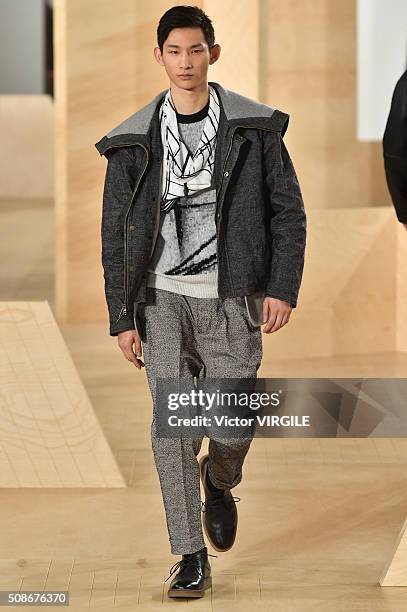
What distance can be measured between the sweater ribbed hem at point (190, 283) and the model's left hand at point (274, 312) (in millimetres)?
102

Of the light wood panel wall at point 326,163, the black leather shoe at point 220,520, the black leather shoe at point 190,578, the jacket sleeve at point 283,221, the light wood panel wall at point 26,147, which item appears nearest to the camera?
the jacket sleeve at point 283,221

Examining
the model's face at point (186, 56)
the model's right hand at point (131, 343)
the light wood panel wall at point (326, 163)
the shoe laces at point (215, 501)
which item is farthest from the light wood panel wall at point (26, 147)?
the model's face at point (186, 56)

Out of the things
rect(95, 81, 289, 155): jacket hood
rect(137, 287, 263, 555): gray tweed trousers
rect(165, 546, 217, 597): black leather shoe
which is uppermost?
rect(95, 81, 289, 155): jacket hood

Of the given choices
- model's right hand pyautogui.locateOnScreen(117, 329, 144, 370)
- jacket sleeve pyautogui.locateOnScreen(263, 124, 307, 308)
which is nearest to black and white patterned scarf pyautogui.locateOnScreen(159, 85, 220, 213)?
jacket sleeve pyautogui.locateOnScreen(263, 124, 307, 308)

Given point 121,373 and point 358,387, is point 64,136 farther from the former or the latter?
point 358,387

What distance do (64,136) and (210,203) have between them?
369 cm

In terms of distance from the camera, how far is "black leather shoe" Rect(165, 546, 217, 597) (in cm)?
271

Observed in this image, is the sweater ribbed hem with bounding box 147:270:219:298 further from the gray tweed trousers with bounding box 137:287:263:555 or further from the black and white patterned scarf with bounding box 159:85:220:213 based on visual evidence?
the black and white patterned scarf with bounding box 159:85:220:213

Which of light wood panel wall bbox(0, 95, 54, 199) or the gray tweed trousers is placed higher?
light wood panel wall bbox(0, 95, 54, 199)

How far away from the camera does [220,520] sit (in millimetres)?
2912

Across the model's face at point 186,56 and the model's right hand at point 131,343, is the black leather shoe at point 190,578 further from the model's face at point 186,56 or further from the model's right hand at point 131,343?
the model's face at point 186,56

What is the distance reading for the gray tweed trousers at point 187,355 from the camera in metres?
2.64

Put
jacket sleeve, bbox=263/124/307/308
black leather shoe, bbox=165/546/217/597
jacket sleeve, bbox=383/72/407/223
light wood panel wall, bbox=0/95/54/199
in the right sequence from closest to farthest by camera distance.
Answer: jacket sleeve, bbox=383/72/407/223
jacket sleeve, bbox=263/124/307/308
black leather shoe, bbox=165/546/217/597
light wood panel wall, bbox=0/95/54/199

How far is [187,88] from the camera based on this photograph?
8.38 feet
